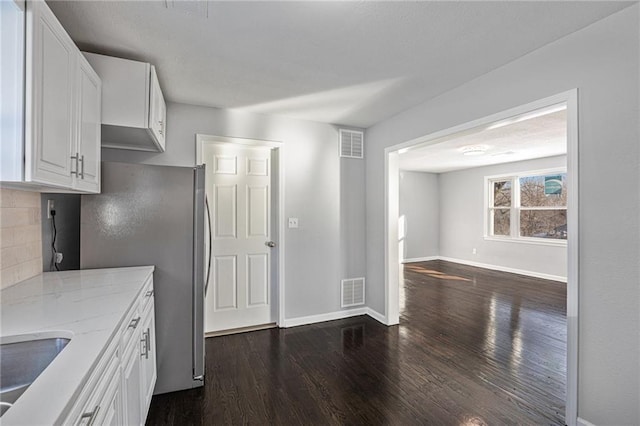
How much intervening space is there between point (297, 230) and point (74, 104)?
2456 millimetres

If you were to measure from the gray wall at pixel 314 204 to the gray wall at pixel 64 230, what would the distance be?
141 centimetres

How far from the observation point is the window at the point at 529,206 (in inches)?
238

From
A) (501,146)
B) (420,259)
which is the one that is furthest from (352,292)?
(420,259)

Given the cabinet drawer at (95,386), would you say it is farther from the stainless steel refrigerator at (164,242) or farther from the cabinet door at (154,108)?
the cabinet door at (154,108)

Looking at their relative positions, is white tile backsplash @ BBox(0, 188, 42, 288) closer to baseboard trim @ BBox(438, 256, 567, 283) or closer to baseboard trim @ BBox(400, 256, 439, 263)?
baseboard trim @ BBox(400, 256, 439, 263)

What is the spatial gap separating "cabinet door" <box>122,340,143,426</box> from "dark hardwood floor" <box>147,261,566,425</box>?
554 millimetres

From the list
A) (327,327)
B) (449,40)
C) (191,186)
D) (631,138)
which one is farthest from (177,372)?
(631,138)

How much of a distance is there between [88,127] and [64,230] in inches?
41.8

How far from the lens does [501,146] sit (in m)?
5.18

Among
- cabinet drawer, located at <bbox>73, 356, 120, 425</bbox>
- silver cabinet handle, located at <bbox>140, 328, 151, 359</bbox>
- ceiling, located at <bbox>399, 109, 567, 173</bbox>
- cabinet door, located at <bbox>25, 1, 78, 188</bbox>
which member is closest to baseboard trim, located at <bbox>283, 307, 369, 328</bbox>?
silver cabinet handle, located at <bbox>140, 328, 151, 359</bbox>

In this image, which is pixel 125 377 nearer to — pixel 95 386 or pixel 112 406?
pixel 112 406

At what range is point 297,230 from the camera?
12.1 ft

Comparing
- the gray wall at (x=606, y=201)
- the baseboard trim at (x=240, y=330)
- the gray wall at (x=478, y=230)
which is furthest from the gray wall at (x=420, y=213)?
the gray wall at (x=606, y=201)

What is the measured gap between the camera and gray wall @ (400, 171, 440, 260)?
816 cm
